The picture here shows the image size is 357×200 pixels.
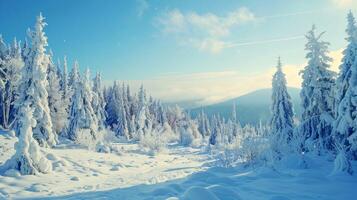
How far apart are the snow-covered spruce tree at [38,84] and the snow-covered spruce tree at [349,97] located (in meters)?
22.8

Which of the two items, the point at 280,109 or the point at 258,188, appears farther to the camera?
the point at 280,109

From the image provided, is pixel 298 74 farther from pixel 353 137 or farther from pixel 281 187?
pixel 281 187

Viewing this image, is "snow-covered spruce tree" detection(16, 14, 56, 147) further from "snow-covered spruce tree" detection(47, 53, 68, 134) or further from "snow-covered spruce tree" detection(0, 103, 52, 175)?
"snow-covered spruce tree" detection(47, 53, 68, 134)

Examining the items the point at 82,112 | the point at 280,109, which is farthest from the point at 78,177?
the point at 82,112

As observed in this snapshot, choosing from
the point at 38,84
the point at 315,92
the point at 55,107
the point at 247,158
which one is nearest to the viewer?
the point at 247,158

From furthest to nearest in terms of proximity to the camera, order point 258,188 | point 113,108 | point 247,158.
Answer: point 113,108 < point 247,158 < point 258,188

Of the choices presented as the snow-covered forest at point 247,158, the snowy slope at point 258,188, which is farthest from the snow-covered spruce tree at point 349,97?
the snowy slope at point 258,188

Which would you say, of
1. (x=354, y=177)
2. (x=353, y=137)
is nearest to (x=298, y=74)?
(x=353, y=137)

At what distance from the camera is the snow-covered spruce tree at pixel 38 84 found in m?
27.2

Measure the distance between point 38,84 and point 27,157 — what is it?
1167 cm

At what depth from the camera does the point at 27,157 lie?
18250 millimetres

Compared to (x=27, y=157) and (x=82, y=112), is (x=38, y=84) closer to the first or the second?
(x=27, y=157)

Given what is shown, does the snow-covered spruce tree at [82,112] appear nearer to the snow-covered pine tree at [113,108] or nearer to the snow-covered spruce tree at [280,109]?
the snow-covered spruce tree at [280,109]

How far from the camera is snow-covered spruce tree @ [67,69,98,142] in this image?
4184 centimetres
